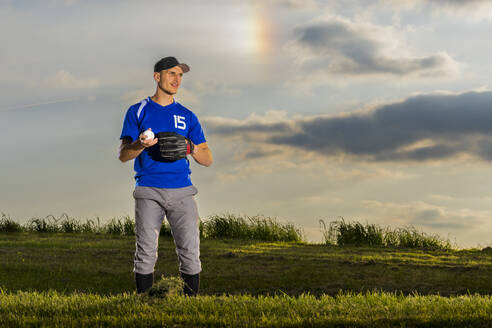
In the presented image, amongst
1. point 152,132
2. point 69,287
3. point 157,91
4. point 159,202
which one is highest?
point 157,91

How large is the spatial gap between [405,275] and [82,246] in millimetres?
7207

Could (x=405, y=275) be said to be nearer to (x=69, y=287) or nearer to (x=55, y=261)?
(x=69, y=287)

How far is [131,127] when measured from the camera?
5.79m

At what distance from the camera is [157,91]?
6.02m

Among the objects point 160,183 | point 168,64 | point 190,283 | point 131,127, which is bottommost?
point 190,283

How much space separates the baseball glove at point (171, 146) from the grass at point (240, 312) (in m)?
1.43

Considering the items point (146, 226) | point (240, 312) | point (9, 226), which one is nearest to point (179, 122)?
point (146, 226)

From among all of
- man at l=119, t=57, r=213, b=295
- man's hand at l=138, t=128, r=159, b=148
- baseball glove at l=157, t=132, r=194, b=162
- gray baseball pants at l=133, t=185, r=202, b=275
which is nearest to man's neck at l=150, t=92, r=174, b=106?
man at l=119, t=57, r=213, b=295

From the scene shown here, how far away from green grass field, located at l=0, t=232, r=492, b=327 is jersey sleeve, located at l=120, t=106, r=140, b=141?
1681mm

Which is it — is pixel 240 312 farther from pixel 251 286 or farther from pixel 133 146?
pixel 251 286

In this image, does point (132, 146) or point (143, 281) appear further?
point (143, 281)

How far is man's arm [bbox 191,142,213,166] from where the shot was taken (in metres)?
6.04

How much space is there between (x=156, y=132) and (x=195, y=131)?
57 centimetres

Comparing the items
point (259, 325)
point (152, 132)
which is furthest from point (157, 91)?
point (259, 325)
